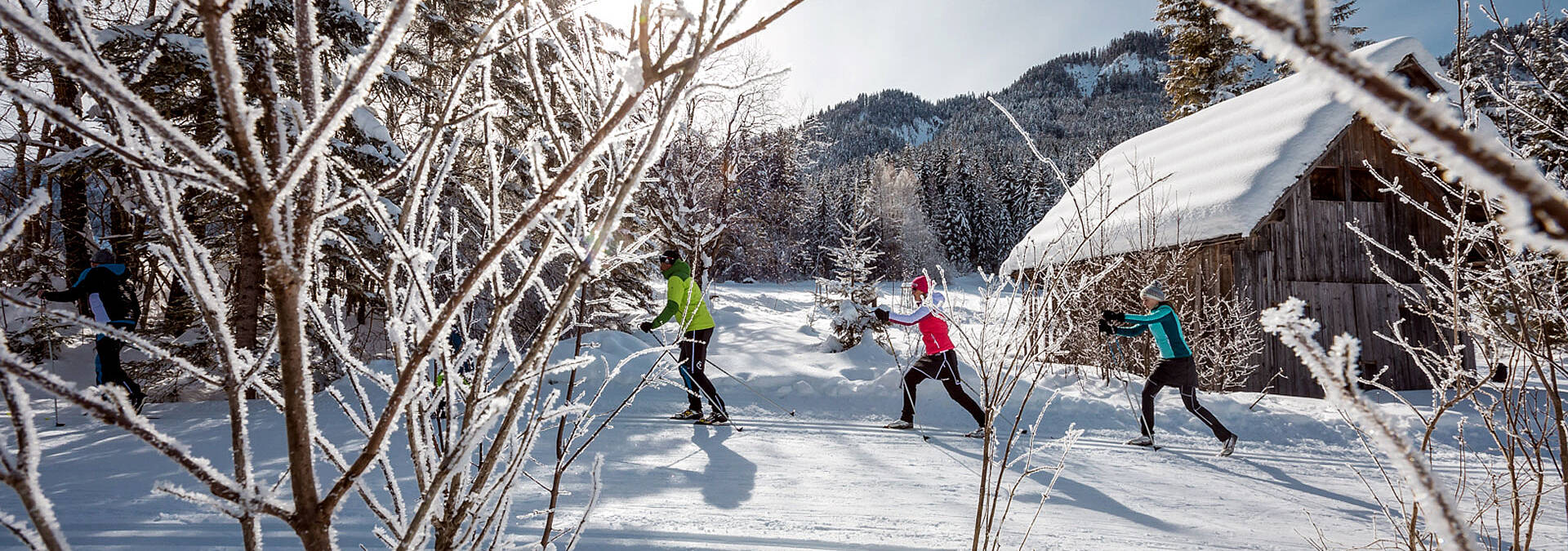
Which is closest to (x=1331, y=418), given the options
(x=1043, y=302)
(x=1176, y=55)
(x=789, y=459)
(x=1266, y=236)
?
(x=1266, y=236)

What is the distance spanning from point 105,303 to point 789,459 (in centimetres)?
581

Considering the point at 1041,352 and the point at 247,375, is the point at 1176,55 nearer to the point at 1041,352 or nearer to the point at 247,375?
the point at 1041,352

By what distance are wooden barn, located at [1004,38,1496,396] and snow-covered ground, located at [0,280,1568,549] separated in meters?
3.01

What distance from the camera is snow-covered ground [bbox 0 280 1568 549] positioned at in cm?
312

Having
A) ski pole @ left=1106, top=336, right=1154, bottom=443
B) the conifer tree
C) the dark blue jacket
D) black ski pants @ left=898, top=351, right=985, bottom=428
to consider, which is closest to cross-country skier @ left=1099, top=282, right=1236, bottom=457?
ski pole @ left=1106, top=336, right=1154, bottom=443

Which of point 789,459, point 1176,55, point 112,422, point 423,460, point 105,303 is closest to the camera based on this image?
point 112,422

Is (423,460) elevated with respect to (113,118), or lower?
lower

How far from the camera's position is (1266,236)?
33.3ft

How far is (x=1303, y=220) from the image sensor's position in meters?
10.5

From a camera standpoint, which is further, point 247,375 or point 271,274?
point 247,375

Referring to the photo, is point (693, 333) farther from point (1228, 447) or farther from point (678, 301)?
point (1228, 447)

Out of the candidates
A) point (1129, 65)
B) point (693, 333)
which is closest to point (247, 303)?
point (693, 333)

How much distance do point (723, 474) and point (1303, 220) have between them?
35.4 ft

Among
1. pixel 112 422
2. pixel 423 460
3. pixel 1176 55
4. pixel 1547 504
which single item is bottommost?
pixel 1547 504
